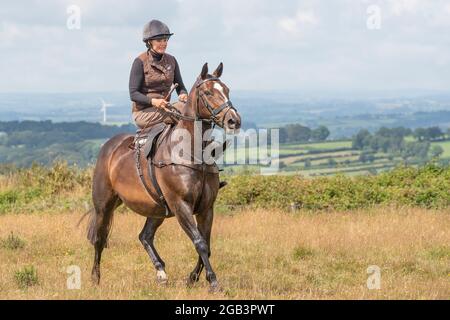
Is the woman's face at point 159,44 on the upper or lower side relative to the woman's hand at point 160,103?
upper

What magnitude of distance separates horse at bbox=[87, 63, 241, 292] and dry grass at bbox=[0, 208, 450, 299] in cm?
67

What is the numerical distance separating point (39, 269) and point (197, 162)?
14.4ft

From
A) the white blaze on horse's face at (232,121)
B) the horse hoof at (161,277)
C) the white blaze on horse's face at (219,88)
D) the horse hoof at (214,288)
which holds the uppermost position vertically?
the white blaze on horse's face at (219,88)

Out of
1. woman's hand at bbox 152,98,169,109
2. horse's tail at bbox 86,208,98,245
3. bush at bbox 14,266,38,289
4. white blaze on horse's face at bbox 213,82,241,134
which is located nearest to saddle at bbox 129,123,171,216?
woman's hand at bbox 152,98,169,109

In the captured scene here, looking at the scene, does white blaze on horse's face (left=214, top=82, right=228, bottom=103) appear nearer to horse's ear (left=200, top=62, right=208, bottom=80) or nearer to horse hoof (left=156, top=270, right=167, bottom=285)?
horse's ear (left=200, top=62, right=208, bottom=80)

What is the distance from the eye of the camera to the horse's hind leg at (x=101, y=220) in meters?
11.3

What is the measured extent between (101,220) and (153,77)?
8.04 feet

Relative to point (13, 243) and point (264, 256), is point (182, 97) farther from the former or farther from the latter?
point (13, 243)

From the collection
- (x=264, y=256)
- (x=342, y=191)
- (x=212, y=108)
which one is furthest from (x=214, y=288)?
(x=342, y=191)

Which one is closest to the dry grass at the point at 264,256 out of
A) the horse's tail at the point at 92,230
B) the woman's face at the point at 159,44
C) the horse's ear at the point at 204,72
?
the horse's tail at the point at 92,230

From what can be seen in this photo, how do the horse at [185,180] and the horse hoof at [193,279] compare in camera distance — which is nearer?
the horse at [185,180]

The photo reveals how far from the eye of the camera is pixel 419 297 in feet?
29.6

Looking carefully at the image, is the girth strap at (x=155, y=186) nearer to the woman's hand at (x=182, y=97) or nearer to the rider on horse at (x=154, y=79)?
the rider on horse at (x=154, y=79)
